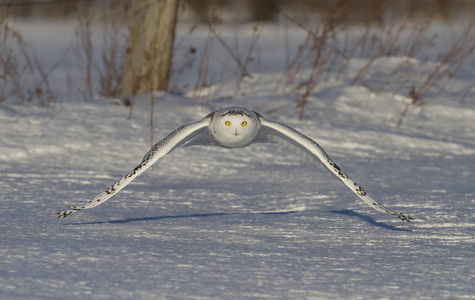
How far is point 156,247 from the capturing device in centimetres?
278

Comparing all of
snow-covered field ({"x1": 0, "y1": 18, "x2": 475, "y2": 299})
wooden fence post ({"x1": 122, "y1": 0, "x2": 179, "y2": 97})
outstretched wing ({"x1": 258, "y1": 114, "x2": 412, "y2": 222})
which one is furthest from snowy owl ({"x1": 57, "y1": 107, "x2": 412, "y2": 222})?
wooden fence post ({"x1": 122, "y1": 0, "x2": 179, "y2": 97})

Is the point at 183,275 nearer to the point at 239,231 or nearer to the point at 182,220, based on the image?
the point at 239,231

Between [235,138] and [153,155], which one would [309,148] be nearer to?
[235,138]

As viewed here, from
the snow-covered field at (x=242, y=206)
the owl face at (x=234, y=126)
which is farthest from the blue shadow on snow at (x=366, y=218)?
the owl face at (x=234, y=126)

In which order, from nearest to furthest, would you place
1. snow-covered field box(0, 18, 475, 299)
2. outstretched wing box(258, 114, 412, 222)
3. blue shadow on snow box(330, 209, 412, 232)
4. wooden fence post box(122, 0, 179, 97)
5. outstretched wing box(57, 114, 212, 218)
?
snow-covered field box(0, 18, 475, 299) < outstretched wing box(57, 114, 212, 218) < outstretched wing box(258, 114, 412, 222) < blue shadow on snow box(330, 209, 412, 232) < wooden fence post box(122, 0, 179, 97)

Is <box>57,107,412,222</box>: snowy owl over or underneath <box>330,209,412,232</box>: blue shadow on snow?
over

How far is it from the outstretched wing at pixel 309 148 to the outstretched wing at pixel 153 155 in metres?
0.31

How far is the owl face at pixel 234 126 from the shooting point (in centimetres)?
316

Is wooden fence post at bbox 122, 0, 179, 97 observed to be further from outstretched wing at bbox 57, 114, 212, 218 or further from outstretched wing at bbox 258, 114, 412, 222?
outstretched wing at bbox 57, 114, 212, 218

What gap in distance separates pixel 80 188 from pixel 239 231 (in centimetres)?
132

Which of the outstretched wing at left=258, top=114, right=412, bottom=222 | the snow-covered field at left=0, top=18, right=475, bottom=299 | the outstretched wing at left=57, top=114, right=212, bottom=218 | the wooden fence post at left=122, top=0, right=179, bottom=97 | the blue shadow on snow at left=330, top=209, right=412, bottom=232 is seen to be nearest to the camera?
the snow-covered field at left=0, top=18, right=475, bottom=299

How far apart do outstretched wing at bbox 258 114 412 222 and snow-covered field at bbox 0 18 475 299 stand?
0.51 ft

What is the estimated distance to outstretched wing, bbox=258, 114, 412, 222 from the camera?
124 inches

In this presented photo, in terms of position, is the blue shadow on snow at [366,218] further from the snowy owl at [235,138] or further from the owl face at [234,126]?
the owl face at [234,126]
